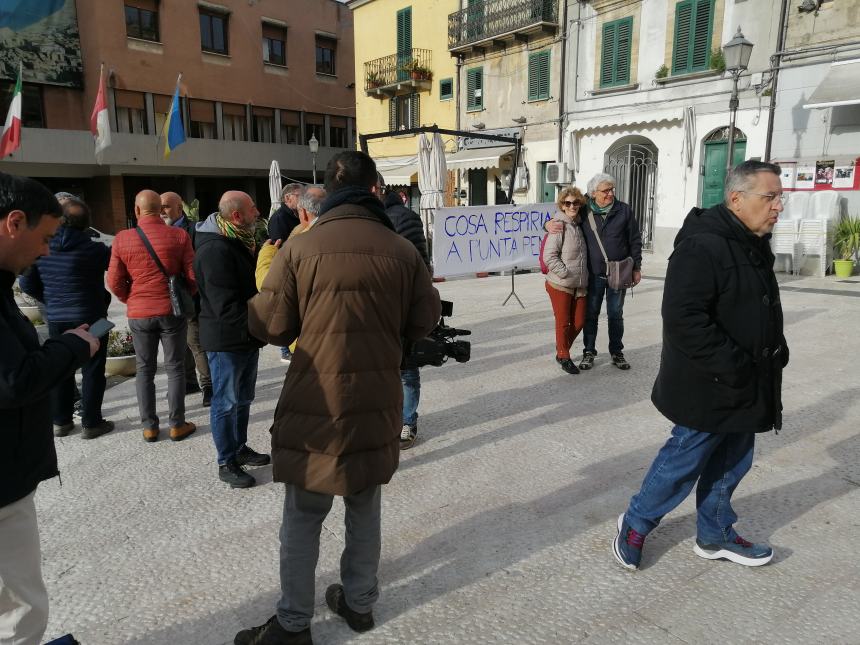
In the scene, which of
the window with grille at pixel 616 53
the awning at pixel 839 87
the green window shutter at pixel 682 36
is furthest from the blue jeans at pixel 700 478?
the window with grille at pixel 616 53

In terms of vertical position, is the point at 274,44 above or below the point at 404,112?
above

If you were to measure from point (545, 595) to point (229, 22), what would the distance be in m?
29.4

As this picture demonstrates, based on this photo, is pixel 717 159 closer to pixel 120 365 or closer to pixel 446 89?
pixel 446 89

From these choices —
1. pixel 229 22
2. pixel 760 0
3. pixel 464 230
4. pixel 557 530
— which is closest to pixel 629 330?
pixel 464 230

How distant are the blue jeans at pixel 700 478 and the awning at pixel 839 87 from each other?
11416 millimetres

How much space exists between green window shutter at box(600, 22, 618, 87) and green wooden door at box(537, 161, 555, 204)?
314 cm

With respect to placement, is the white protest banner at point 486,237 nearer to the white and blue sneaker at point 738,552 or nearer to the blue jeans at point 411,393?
the blue jeans at point 411,393

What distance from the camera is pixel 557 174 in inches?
715

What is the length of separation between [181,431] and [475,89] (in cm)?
1948

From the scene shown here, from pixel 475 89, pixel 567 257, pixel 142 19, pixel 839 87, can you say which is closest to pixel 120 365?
pixel 567 257

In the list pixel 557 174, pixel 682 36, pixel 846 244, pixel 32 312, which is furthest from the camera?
pixel 557 174

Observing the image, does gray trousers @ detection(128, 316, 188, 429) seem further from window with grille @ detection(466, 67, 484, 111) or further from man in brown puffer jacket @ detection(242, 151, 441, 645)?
window with grille @ detection(466, 67, 484, 111)

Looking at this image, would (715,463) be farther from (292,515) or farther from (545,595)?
(292,515)

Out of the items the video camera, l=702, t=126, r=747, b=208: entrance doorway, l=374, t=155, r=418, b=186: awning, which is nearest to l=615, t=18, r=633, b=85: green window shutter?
l=702, t=126, r=747, b=208: entrance doorway
